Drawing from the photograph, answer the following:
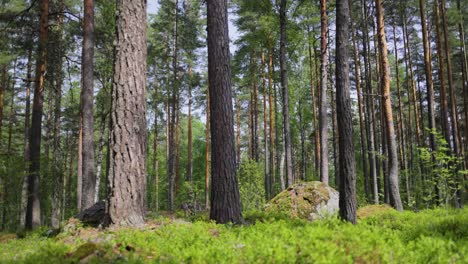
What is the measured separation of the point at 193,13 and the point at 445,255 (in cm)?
2257

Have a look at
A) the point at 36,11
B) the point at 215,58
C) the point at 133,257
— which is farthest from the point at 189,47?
the point at 133,257

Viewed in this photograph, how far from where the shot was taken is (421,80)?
93.1 ft

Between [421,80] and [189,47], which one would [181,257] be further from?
[421,80]

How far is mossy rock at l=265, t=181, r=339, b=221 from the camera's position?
32.1 ft

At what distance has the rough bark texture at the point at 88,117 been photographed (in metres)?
10.2

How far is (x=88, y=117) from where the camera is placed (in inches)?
409

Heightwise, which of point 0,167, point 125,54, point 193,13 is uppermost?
point 193,13

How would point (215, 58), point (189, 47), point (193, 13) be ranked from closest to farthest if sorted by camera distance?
point (215, 58) < point (189, 47) < point (193, 13)

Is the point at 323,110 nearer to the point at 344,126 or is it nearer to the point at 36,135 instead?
the point at 344,126

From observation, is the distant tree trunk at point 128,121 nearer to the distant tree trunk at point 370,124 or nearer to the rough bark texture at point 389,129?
the rough bark texture at point 389,129

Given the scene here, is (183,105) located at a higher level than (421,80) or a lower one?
lower

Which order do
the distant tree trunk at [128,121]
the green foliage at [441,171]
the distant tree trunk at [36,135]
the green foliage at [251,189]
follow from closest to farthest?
1. the distant tree trunk at [128,121]
2. the green foliage at [441,171]
3. the distant tree trunk at [36,135]
4. the green foliage at [251,189]

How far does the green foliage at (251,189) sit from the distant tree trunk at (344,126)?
6525 millimetres

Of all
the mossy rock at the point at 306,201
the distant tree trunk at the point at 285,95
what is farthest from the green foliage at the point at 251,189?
the mossy rock at the point at 306,201
